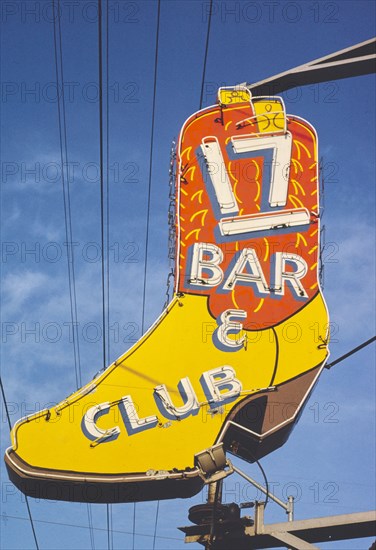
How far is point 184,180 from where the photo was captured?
15492mm

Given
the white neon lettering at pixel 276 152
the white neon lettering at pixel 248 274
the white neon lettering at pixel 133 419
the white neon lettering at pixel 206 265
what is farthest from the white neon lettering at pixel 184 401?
the white neon lettering at pixel 276 152

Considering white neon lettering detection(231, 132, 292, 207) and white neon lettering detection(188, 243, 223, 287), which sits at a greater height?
white neon lettering detection(231, 132, 292, 207)

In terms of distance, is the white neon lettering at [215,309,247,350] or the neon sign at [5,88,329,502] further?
the white neon lettering at [215,309,247,350]

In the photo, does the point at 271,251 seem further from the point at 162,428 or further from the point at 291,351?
the point at 162,428

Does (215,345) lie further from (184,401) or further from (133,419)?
(133,419)

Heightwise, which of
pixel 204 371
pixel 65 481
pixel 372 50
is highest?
pixel 372 50

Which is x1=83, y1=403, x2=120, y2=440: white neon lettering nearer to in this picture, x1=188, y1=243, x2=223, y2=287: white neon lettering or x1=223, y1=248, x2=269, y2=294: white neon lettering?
x1=188, y1=243, x2=223, y2=287: white neon lettering

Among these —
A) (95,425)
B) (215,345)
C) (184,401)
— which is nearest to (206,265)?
(215,345)

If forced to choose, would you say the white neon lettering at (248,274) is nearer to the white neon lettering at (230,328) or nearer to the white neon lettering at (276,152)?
the white neon lettering at (230,328)

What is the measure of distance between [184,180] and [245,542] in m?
6.02

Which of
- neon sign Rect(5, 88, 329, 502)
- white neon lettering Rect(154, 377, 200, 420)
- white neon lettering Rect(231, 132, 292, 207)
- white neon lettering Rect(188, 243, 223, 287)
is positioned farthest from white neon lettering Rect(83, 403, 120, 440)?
white neon lettering Rect(231, 132, 292, 207)

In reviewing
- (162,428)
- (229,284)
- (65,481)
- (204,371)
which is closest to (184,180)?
(229,284)

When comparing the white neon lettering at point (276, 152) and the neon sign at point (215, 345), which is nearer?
the neon sign at point (215, 345)

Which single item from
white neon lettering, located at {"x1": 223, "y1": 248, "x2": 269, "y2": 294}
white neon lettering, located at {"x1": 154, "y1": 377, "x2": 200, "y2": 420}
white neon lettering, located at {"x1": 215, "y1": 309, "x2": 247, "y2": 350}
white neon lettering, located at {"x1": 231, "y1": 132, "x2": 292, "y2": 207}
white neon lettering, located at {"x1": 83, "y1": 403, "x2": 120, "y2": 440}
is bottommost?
white neon lettering, located at {"x1": 83, "y1": 403, "x2": 120, "y2": 440}
